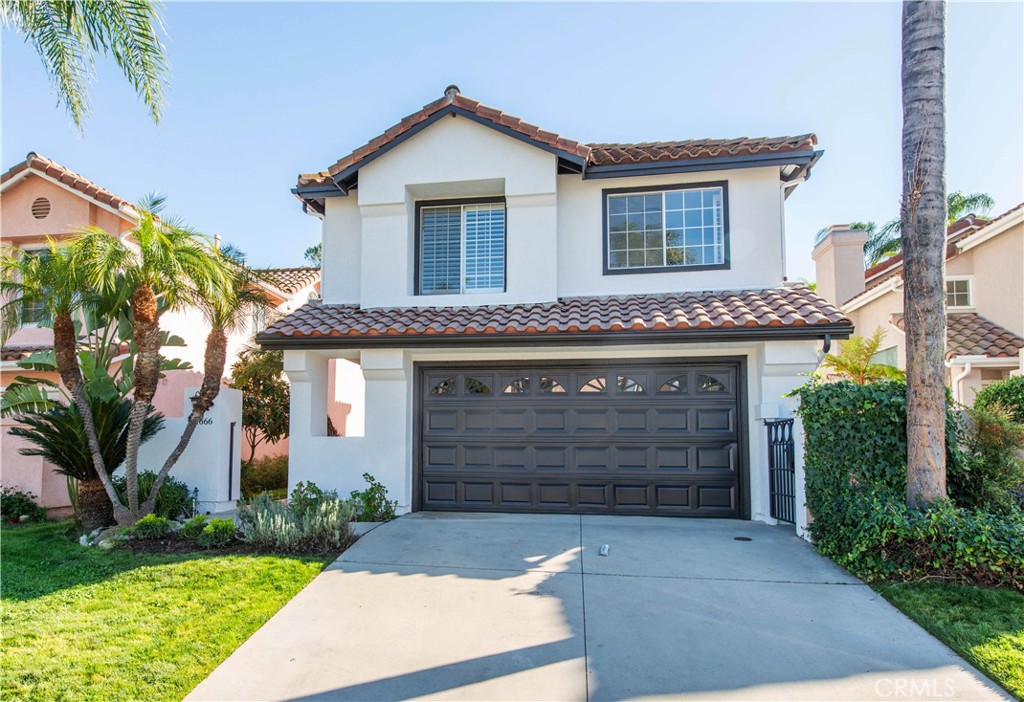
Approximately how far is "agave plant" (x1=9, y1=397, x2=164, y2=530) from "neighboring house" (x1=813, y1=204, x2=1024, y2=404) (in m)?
14.9

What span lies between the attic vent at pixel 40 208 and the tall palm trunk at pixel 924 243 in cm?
1631

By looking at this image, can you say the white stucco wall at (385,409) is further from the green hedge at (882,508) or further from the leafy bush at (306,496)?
the green hedge at (882,508)

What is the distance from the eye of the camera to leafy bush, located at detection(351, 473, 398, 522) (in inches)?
370

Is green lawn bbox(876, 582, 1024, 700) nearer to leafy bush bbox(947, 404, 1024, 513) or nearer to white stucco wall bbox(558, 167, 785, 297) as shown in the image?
leafy bush bbox(947, 404, 1024, 513)

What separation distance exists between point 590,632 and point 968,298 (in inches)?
584

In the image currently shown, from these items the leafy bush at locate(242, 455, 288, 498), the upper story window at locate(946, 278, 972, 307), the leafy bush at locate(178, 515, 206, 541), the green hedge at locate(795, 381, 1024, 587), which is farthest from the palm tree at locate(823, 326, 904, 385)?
the leafy bush at locate(242, 455, 288, 498)

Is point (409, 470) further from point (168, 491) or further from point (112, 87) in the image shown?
point (112, 87)

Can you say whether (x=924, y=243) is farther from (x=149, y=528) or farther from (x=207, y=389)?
(x=149, y=528)

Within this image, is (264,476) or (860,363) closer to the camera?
(860,363)

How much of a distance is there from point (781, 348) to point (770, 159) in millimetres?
3375

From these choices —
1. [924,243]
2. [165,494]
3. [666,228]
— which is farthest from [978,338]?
[165,494]

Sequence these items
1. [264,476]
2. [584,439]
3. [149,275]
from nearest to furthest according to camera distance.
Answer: [149,275] → [584,439] → [264,476]

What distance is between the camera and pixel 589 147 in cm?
1063

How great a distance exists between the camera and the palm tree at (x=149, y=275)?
7914mm
